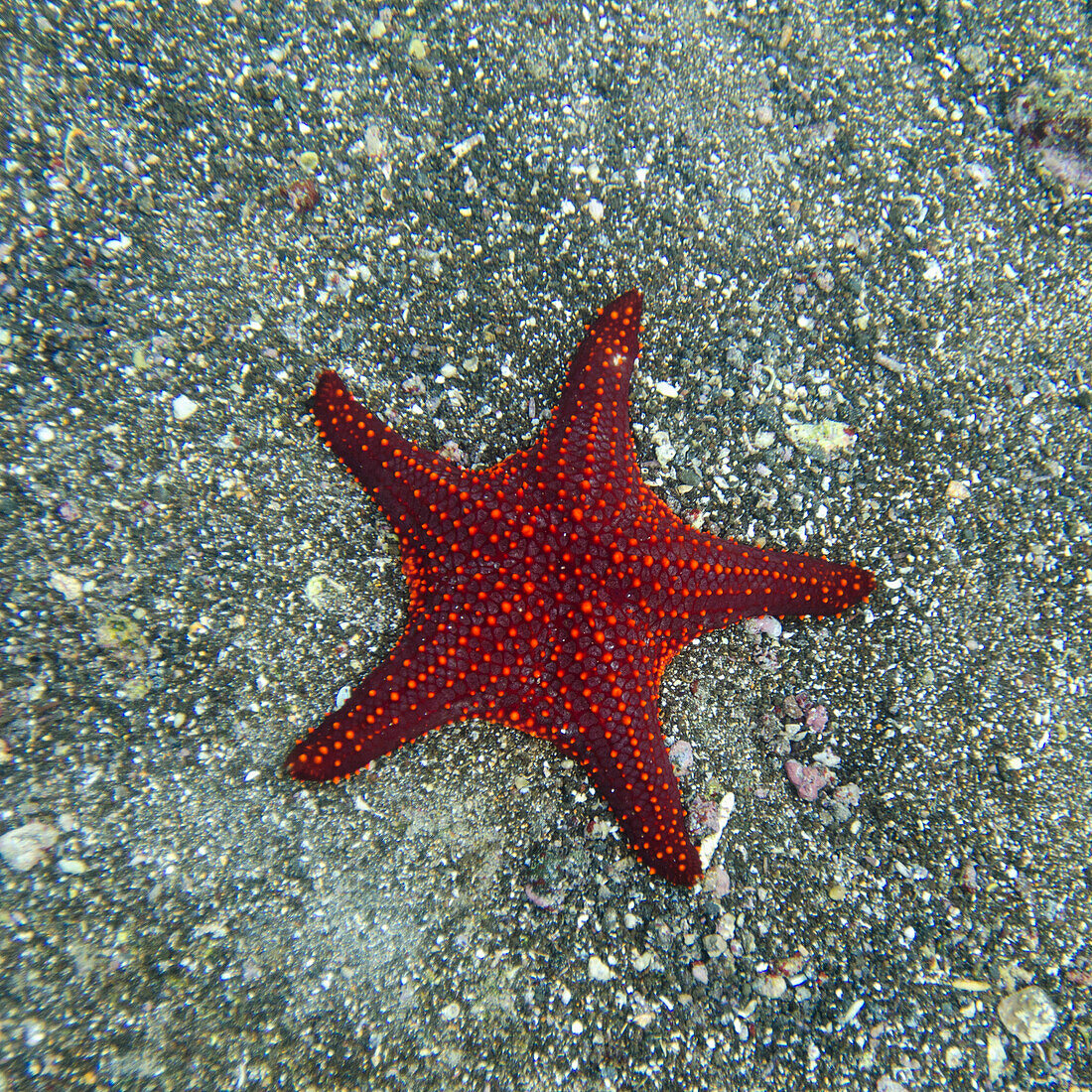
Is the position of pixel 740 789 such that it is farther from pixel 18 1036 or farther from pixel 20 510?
pixel 20 510

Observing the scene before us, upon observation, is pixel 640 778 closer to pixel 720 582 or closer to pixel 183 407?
pixel 720 582

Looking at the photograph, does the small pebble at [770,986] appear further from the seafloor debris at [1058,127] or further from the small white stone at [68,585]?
the seafloor debris at [1058,127]

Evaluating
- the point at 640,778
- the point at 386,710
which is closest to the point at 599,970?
the point at 640,778

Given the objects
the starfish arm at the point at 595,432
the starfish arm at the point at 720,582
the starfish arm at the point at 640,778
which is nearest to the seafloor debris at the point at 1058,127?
the starfish arm at the point at 595,432

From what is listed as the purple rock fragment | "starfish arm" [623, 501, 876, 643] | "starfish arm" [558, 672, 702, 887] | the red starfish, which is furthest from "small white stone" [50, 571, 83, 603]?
the purple rock fragment

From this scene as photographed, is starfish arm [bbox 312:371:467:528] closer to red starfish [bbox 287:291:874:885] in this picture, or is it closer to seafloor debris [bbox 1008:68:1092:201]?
red starfish [bbox 287:291:874:885]

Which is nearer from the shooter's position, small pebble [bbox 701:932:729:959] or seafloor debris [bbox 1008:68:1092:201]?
small pebble [bbox 701:932:729:959]
